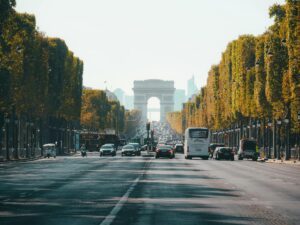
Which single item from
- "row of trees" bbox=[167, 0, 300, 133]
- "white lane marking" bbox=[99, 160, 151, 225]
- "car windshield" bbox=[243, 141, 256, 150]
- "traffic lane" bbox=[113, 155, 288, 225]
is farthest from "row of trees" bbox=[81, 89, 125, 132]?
"white lane marking" bbox=[99, 160, 151, 225]

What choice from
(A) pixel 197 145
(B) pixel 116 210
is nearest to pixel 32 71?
(A) pixel 197 145

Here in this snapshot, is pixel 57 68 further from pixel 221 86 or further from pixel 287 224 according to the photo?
pixel 287 224

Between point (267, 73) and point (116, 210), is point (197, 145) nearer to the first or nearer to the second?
point (267, 73)

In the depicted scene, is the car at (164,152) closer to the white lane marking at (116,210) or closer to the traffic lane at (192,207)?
the traffic lane at (192,207)

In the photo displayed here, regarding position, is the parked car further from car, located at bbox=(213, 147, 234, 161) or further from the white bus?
car, located at bbox=(213, 147, 234, 161)

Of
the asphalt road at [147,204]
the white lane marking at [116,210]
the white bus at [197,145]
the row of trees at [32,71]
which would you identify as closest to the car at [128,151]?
the row of trees at [32,71]

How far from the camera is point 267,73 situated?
90312 mm

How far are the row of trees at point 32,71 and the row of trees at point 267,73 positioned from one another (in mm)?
22078

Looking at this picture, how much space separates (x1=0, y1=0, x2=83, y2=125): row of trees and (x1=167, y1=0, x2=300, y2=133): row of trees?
72.4 ft

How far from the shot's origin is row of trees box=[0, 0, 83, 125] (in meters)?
71.9

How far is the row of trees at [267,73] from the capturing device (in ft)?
255

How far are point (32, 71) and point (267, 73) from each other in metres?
24.1

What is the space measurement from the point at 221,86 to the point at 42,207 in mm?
117933

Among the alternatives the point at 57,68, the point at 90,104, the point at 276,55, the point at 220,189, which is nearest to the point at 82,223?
the point at 220,189
